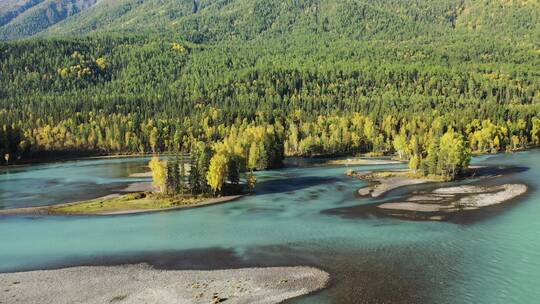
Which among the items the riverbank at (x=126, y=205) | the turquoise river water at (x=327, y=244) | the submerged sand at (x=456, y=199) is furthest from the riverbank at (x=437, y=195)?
the riverbank at (x=126, y=205)

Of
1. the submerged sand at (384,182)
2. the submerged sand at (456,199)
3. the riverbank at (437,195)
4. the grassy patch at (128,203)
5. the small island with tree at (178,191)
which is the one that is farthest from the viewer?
the submerged sand at (384,182)

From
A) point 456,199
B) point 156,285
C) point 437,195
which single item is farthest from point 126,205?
point 456,199

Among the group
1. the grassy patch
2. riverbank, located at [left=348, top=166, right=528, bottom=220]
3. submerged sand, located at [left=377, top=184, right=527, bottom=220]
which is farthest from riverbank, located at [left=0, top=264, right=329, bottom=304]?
the grassy patch

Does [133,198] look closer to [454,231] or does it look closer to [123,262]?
[123,262]

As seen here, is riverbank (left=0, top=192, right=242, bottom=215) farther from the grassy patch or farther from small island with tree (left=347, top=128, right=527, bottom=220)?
small island with tree (left=347, top=128, right=527, bottom=220)

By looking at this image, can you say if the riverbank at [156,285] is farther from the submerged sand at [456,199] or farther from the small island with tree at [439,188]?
the submerged sand at [456,199]

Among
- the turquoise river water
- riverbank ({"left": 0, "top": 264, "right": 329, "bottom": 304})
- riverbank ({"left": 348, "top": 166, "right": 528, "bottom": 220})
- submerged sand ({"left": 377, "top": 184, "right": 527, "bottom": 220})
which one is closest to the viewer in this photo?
riverbank ({"left": 0, "top": 264, "right": 329, "bottom": 304})
